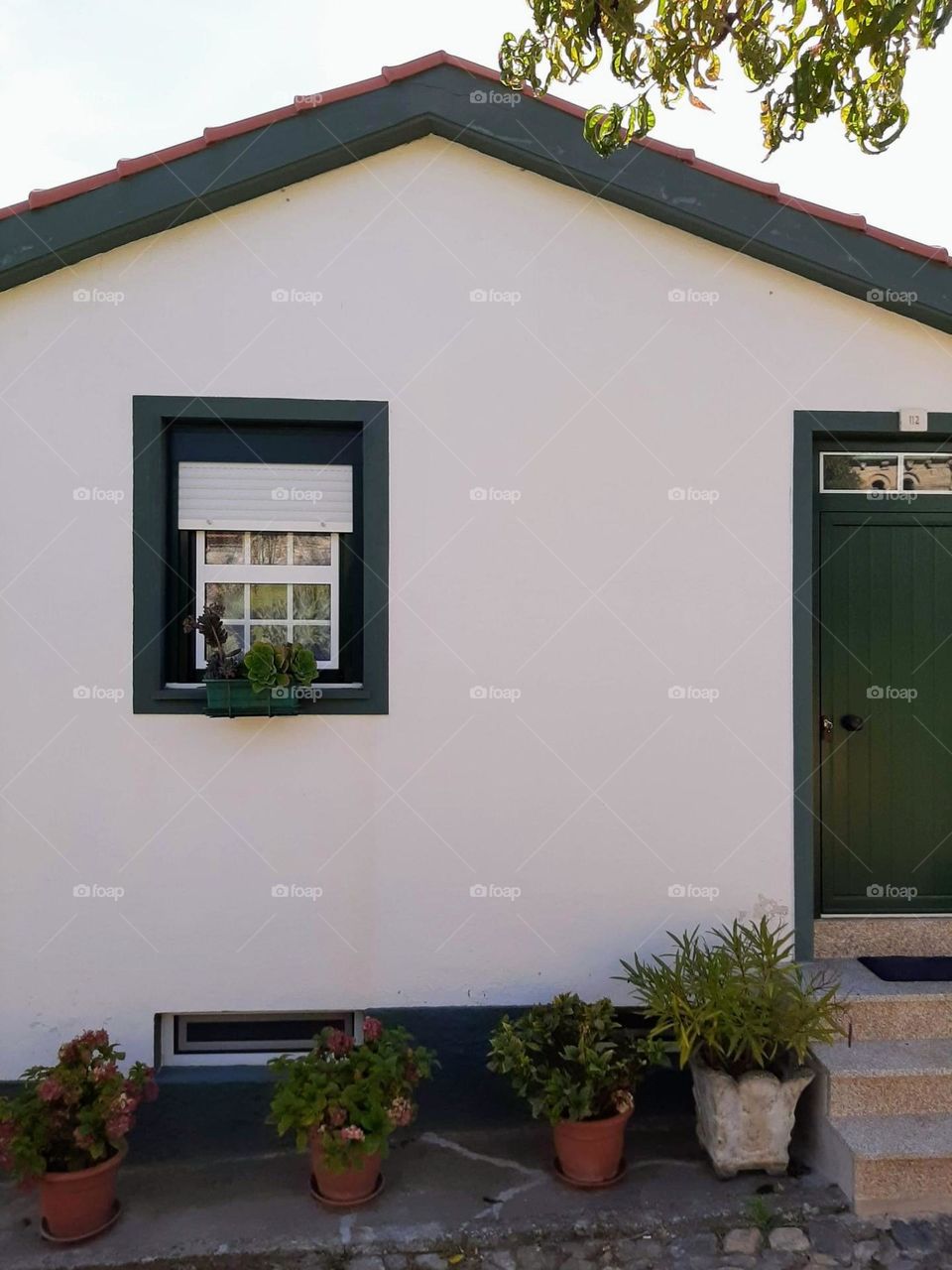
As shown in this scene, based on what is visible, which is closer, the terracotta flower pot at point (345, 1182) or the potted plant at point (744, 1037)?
the terracotta flower pot at point (345, 1182)

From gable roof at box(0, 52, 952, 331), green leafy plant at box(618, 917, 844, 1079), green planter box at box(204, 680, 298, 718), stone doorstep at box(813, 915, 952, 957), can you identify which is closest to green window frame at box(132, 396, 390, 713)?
green planter box at box(204, 680, 298, 718)

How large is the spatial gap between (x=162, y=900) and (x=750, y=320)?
3811 millimetres

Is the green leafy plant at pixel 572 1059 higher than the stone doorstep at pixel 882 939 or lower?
lower

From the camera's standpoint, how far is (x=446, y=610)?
419 centimetres

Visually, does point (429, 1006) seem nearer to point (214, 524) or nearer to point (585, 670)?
point (585, 670)

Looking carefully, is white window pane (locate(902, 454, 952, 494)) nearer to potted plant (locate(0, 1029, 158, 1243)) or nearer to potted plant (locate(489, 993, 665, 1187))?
potted plant (locate(489, 993, 665, 1187))

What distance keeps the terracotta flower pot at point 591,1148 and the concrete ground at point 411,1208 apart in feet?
0.19

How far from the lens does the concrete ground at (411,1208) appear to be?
3305mm

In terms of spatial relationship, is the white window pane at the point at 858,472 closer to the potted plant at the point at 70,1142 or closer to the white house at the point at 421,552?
the white house at the point at 421,552

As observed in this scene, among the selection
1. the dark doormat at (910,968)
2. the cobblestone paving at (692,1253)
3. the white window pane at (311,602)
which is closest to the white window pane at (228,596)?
the white window pane at (311,602)

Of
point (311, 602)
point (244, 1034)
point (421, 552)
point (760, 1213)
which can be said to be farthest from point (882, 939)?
point (311, 602)

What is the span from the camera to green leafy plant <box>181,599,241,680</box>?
397 cm

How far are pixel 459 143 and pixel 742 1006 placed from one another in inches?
157

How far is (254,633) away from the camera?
4.31 metres
